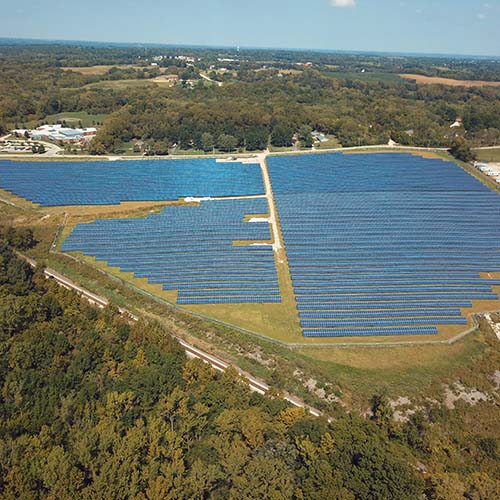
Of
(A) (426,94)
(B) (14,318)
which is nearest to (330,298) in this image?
(B) (14,318)

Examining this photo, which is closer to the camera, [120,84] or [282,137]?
[282,137]

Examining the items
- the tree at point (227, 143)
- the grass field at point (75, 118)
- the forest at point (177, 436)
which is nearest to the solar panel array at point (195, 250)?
the forest at point (177, 436)

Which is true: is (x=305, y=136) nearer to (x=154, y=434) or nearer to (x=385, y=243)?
(x=385, y=243)

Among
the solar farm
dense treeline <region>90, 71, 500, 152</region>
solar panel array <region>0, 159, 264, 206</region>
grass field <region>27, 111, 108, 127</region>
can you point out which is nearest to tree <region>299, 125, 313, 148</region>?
dense treeline <region>90, 71, 500, 152</region>

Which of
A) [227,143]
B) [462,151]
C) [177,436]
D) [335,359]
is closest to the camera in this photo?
[177,436]

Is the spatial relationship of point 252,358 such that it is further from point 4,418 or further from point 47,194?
point 47,194

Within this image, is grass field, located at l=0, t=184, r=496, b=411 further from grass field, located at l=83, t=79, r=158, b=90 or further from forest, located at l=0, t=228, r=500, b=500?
grass field, located at l=83, t=79, r=158, b=90

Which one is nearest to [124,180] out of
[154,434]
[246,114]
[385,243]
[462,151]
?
[246,114]

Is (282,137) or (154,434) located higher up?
(154,434)
